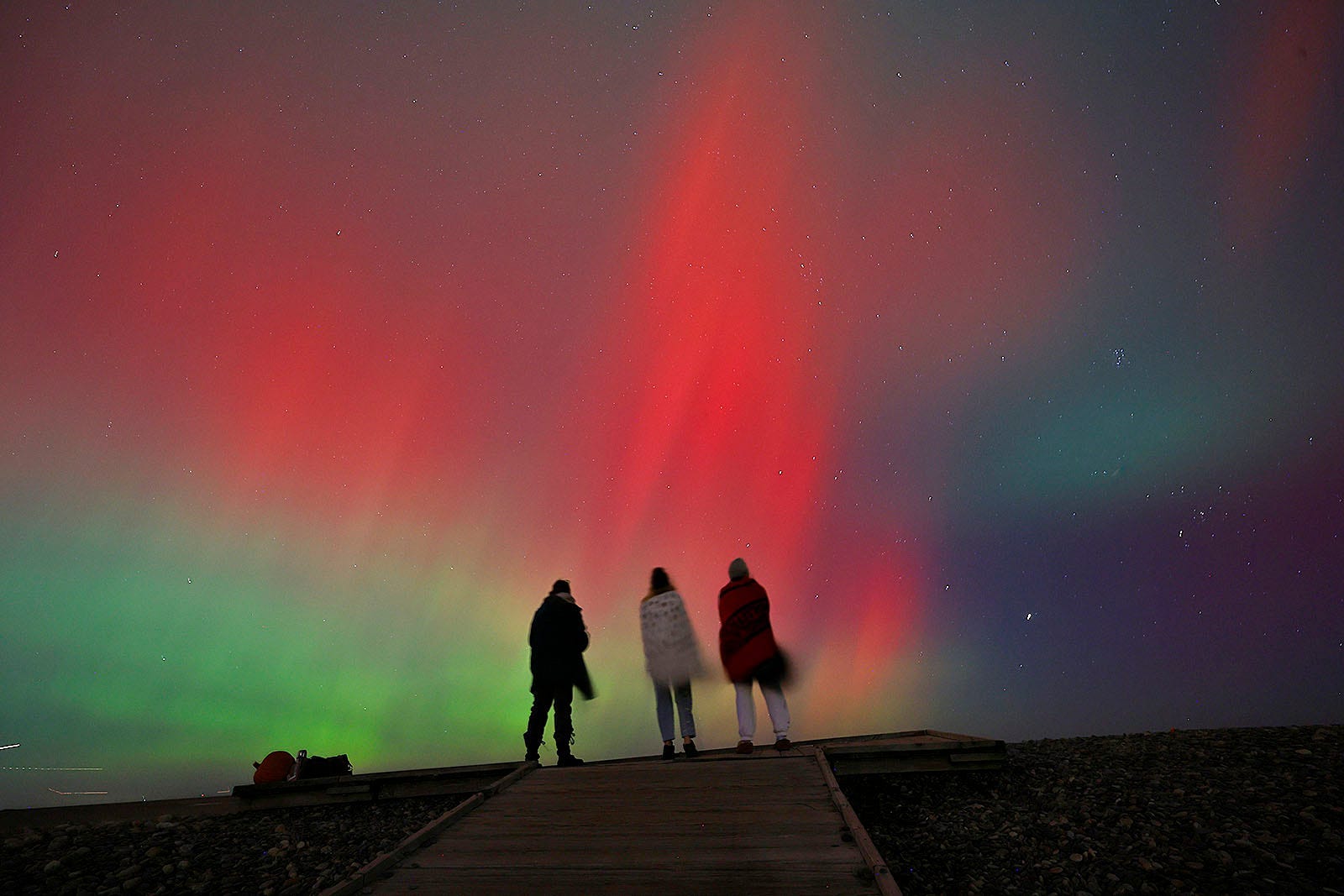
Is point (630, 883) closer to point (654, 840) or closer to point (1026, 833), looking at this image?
point (654, 840)

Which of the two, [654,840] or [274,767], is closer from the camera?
[654,840]

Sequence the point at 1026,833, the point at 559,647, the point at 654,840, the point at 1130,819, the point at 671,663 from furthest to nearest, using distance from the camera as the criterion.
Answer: the point at 559,647 < the point at 671,663 < the point at 1026,833 < the point at 1130,819 < the point at 654,840

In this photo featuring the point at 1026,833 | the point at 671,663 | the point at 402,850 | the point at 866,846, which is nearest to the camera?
the point at 866,846

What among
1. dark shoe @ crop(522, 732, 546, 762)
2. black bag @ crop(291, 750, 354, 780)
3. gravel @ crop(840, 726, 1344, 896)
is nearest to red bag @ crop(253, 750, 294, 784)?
black bag @ crop(291, 750, 354, 780)

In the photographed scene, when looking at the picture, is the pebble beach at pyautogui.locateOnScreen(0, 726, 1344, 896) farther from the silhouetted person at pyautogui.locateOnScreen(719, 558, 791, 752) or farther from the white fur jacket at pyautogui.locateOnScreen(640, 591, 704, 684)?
the white fur jacket at pyautogui.locateOnScreen(640, 591, 704, 684)

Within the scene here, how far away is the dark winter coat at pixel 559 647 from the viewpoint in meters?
10.2

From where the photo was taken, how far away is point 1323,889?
587 centimetres

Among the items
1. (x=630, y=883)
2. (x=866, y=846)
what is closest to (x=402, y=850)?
(x=630, y=883)

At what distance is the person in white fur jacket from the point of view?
9734mm

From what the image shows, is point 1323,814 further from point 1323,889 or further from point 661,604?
point 661,604

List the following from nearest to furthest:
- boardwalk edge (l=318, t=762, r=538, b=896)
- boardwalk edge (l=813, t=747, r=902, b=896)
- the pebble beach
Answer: boardwalk edge (l=813, t=747, r=902, b=896) → boardwalk edge (l=318, t=762, r=538, b=896) → the pebble beach

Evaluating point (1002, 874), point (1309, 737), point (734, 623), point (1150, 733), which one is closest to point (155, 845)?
point (734, 623)

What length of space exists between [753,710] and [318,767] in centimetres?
693

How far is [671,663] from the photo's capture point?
9.75 metres
